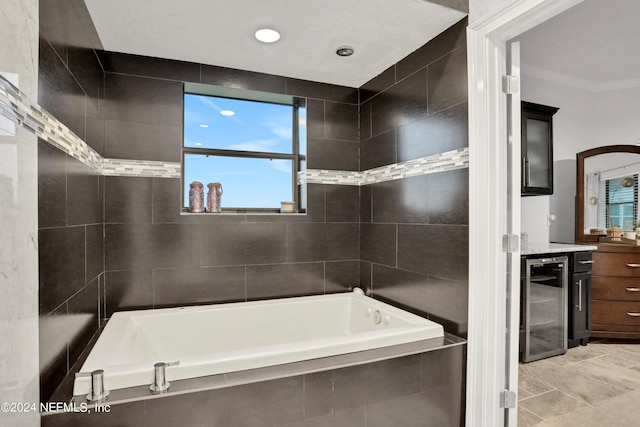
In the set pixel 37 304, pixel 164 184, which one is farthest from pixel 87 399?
pixel 164 184

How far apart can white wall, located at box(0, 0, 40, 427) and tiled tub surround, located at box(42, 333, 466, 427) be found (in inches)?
12.0

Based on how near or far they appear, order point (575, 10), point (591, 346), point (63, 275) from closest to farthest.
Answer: point (63, 275)
point (575, 10)
point (591, 346)

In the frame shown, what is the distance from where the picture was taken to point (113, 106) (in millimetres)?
2412

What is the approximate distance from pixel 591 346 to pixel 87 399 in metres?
4.13

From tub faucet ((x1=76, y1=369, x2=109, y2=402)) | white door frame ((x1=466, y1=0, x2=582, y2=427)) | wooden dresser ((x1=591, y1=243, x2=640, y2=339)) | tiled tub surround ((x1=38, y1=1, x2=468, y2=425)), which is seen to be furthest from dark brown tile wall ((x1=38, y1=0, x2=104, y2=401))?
wooden dresser ((x1=591, y1=243, x2=640, y2=339))

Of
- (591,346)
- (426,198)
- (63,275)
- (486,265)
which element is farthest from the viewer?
(591,346)

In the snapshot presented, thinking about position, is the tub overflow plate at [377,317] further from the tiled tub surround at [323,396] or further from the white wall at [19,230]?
the white wall at [19,230]

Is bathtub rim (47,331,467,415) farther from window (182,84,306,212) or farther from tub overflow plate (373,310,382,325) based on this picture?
window (182,84,306,212)

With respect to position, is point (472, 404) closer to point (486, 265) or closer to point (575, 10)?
point (486, 265)

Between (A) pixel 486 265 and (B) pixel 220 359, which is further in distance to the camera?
(A) pixel 486 265

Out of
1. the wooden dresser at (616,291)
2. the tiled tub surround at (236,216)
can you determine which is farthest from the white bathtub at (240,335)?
the wooden dresser at (616,291)

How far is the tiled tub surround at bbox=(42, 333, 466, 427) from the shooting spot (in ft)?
4.50

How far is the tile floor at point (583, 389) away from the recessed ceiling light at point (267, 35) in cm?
280

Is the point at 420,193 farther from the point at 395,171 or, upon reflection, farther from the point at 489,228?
the point at 489,228
